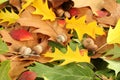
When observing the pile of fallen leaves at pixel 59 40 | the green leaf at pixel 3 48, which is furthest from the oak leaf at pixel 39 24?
the green leaf at pixel 3 48

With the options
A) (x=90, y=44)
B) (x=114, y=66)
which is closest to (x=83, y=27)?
(x=90, y=44)

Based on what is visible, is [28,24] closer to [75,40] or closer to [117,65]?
[75,40]

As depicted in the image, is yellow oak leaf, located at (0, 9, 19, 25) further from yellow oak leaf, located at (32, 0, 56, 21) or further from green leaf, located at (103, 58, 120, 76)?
green leaf, located at (103, 58, 120, 76)

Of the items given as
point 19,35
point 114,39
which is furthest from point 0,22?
point 114,39

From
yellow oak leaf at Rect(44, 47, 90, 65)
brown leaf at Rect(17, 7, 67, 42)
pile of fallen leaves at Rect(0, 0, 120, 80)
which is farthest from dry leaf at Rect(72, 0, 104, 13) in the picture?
yellow oak leaf at Rect(44, 47, 90, 65)

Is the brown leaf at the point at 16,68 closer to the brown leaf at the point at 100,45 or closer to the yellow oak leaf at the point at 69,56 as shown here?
the yellow oak leaf at the point at 69,56

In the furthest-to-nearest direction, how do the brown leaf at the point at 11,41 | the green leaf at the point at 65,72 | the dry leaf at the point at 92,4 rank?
the dry leaf at the point at 92,4 → the brown leaf at the point at 11,41 → the green leaf at the point at 65,72

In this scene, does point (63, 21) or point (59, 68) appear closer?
point (59, 68)
